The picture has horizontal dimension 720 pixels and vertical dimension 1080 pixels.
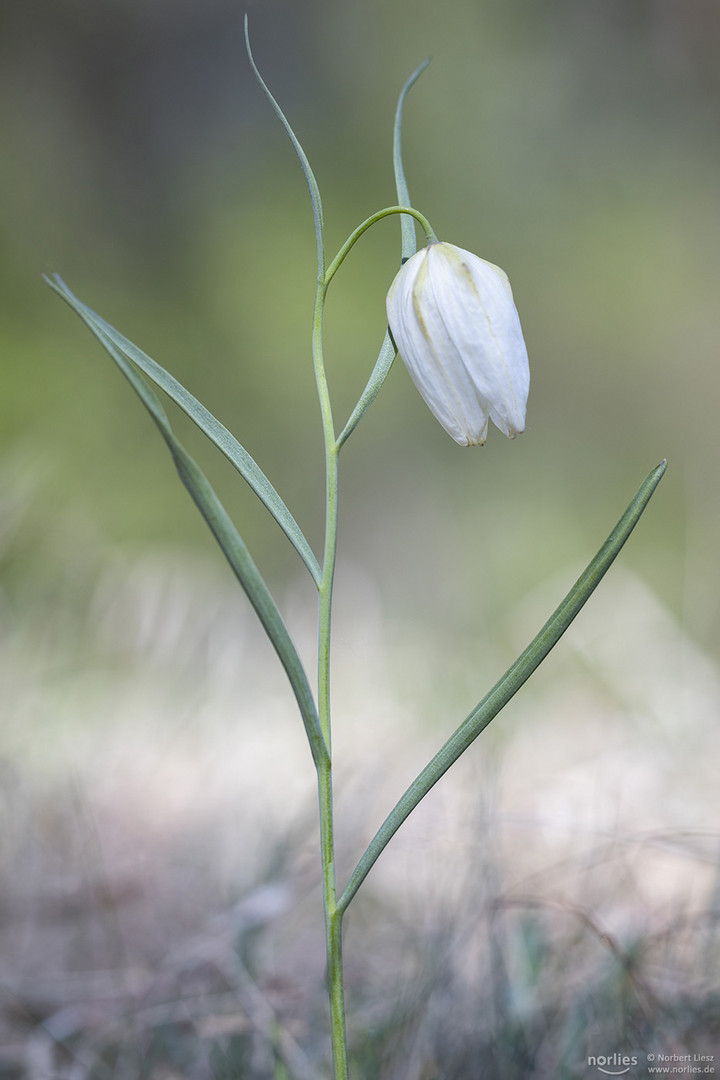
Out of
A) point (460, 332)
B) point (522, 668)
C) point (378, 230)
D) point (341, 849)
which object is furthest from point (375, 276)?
point (522, 668)

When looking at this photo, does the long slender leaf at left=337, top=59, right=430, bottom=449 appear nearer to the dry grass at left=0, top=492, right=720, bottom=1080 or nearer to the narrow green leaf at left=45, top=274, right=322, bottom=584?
the narrow green leaf at left=45, top=274, right=322, bottom=584

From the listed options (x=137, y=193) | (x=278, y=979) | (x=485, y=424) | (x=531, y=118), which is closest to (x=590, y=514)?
(x=531, y=118)

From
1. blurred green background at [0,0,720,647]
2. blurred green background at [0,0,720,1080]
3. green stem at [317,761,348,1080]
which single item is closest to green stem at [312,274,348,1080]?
green stem at [317,761,348,1080]

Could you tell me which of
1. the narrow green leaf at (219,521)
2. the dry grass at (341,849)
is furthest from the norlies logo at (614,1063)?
the narrow green leaf at (219,521)

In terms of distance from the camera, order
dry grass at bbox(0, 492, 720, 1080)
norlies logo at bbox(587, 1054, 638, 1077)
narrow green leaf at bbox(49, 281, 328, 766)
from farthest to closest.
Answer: dry grass at bbox(0, 492, 720, 1080), norlies logo at bbox(587, 1054, 638, 1077), narrow green leaf at bbox(49, 281, 328, 766)

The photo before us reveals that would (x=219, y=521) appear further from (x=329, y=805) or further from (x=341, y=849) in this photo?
(x=341, y=849)

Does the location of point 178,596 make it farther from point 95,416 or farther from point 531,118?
point 531,118
